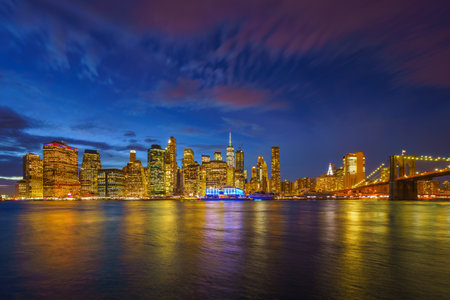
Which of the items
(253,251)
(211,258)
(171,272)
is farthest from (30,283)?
(253,251)

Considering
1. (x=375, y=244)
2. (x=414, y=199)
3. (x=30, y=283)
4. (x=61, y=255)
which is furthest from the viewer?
(x=414, y=199)

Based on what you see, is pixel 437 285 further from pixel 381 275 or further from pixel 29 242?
pixel 29 242

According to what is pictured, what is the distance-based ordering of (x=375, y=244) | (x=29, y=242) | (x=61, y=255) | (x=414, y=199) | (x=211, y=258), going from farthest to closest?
(x=414, y=199) < (x=29, y=242) < (x=375, y=244) < (x=61, y=255) < (x=211, y=258)

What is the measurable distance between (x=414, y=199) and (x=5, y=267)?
160 m

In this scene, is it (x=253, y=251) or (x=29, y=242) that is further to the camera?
(x=29, y=242)

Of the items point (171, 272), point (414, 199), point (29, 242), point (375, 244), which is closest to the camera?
point (171, 272)

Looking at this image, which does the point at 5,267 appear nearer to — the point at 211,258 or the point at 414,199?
the point at 211,258

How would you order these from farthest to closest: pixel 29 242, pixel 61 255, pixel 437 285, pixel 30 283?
pixel 29 242, pixel 61 255, pixel 30 283, pixel 437 285

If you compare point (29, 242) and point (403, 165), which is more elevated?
point (403, 165)

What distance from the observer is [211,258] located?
19.8 m

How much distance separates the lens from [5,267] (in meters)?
18.2

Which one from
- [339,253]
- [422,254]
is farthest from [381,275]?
[422,254]

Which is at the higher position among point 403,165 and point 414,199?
point 403,165

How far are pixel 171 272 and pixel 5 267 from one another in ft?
33.9
